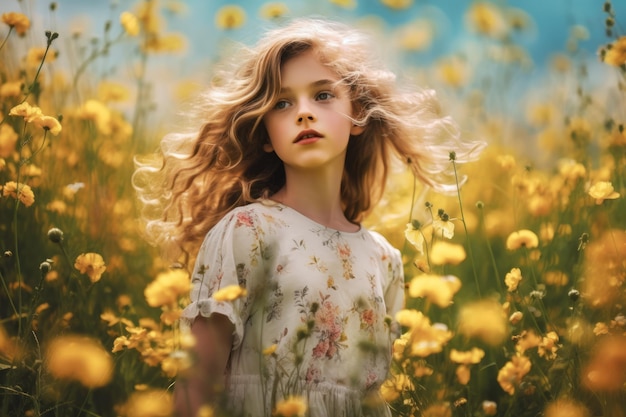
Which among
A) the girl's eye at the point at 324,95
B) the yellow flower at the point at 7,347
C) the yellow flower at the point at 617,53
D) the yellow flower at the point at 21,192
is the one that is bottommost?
the yellow flower at the point at 7,347

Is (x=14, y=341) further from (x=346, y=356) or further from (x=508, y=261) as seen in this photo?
(x=508, y=261)

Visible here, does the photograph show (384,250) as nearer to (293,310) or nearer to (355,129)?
(355,129)

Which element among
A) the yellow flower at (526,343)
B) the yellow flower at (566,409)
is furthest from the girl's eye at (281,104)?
the yellow flower at (566,409)

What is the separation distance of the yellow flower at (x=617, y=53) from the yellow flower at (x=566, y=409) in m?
0.85

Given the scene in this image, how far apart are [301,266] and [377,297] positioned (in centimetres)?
22

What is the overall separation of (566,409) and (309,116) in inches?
29.7

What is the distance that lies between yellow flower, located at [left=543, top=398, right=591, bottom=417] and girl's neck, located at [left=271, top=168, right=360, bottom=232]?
613 millimetres

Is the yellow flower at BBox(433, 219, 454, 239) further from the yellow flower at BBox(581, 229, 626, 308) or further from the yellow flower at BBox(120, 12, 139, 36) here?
the yellow flower at BBox(120, 12, 139, 36)

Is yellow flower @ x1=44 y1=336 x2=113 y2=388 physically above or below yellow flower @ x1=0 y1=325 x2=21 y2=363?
above

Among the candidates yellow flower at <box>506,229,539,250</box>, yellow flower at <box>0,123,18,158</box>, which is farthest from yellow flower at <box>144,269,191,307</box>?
yellow flower at <box>0,123,18,158</box>

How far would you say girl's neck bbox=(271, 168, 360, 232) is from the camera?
1.79 metres

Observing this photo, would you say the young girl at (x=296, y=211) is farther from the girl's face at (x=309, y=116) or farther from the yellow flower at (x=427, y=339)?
the yellow flower at (x=427, y=339)

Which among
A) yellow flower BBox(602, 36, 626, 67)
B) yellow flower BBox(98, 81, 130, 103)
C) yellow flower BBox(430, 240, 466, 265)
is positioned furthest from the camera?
yellow flower BBox(98, 81, 130, 103)

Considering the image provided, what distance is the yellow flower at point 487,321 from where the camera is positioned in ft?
5.37
